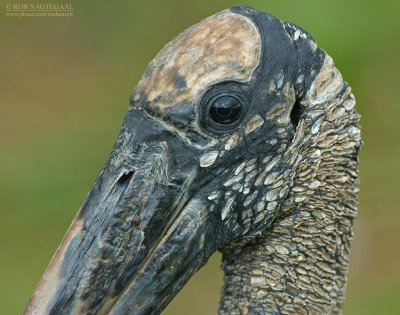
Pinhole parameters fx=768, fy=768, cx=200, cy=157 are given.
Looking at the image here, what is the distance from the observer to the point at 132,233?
3.34 metres

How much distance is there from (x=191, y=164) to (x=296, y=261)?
803 mm

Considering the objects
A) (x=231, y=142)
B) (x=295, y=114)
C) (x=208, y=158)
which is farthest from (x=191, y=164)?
(x=295, y=114)

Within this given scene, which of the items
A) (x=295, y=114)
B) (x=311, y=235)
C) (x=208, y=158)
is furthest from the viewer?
(x=311, y=235)

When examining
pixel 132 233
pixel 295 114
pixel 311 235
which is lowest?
pixel 132 233

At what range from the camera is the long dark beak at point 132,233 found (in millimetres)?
3311

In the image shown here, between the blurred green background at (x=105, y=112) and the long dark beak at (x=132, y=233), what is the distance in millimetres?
4662

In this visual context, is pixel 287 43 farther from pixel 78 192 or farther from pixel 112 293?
pixel 78 192

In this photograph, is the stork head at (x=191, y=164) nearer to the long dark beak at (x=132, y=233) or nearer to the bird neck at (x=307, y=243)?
the long dark beak at (x=132, y=233)

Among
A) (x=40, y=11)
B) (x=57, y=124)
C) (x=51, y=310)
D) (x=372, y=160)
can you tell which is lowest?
(x=51, y=310)

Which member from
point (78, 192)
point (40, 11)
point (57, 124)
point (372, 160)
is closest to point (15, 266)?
point (78, 192)

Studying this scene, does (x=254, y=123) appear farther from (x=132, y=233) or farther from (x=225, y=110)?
(x=132, y=233)

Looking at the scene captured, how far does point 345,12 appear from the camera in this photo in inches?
446

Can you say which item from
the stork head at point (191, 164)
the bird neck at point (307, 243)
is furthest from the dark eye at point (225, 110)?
the bird neck at point (307, 243)

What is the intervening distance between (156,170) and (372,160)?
22.7 feet
